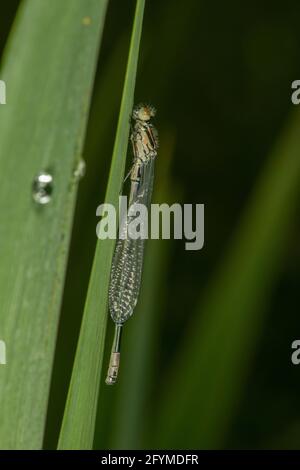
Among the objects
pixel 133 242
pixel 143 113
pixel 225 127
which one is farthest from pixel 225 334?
pixel 225 127

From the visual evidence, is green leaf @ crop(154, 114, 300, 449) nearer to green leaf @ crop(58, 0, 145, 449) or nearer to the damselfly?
the damselfly

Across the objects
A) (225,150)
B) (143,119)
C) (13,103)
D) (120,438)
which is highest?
(225,150)

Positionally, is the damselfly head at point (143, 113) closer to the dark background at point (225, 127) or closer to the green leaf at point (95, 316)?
the green leaf at point (95, 316)

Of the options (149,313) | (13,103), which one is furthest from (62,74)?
(149,313)

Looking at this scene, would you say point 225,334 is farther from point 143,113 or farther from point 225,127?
point 225,127

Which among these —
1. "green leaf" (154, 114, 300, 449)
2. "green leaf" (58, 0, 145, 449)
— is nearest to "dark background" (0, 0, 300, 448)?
"green leaf" (154, 114, 300, 449)

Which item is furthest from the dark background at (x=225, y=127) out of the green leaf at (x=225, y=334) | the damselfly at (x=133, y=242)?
the damselfly at (x=133, y=242)
